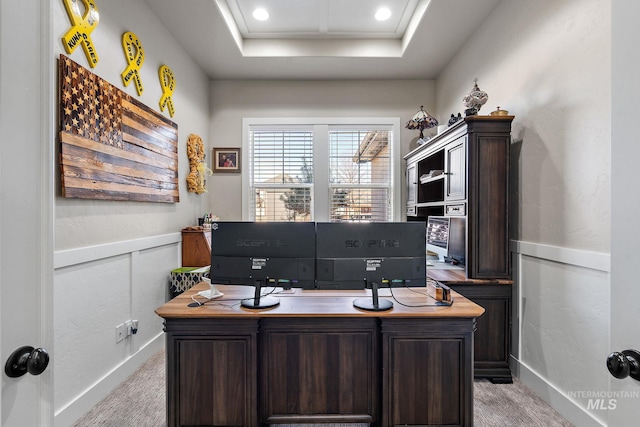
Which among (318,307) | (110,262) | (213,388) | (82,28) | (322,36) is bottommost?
(213,388)

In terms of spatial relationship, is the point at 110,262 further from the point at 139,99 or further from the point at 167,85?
the point at 167,85

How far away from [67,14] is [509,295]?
3.55m

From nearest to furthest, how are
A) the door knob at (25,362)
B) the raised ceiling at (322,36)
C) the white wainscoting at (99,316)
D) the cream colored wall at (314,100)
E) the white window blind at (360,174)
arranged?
the door knob at (25,362) < the white wainscoting at (99,316) < the raised ceiling at (322,36) < the cream colored wall at (314,100) < the white window blind at (360,174)

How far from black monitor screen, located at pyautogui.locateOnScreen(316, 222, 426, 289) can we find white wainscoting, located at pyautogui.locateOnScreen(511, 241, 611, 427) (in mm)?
985

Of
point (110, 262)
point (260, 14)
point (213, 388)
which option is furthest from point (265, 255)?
point (260, 14)

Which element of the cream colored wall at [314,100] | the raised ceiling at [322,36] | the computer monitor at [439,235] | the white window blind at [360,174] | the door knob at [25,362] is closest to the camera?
the door knob at [25,362]

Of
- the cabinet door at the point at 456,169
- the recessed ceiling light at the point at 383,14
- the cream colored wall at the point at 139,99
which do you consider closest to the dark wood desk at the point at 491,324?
the cabinet door at the point at 456,169

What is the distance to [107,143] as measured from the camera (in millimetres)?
2037

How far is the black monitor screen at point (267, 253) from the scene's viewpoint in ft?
5.41

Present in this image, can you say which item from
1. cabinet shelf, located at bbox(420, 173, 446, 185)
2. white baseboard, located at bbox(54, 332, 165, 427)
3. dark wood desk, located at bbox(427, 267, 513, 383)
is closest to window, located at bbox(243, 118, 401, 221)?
cabinet shelf, located at bbox(420, 173, 446, 185)

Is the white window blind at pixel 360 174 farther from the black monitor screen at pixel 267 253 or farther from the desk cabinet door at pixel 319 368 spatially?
the desk cabinet door at pixel 319 368

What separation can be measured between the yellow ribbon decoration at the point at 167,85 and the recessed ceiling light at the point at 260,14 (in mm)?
1044

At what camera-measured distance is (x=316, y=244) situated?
165 cm

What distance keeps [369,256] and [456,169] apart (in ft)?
4.41
